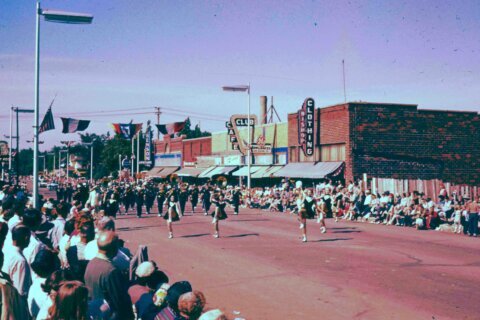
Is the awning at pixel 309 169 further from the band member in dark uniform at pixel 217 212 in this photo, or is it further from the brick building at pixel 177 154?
the brick building at pixel 177 154

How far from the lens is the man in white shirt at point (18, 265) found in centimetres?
594

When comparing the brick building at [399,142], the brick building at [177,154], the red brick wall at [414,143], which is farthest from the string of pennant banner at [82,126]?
the red brick wall at [414,143]

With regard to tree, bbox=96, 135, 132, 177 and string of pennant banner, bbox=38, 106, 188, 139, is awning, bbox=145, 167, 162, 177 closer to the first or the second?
tree, bbox=96, 135, 132, 177

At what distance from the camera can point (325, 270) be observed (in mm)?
13367

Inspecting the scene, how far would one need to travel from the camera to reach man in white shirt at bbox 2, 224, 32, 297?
5.94m

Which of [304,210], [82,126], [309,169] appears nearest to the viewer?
[304,210]

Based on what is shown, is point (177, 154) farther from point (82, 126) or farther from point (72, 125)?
point (72, 125)

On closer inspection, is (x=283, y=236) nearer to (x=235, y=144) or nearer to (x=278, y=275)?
(x=278, y=275)

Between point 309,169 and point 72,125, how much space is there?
15852 mm

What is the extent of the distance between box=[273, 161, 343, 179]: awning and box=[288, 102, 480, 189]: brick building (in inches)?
23.8

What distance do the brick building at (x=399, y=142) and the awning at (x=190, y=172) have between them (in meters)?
22.9

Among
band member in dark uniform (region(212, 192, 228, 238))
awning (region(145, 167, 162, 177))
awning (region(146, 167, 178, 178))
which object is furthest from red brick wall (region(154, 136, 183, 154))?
band member in dark uniform (region(212, 192, 228, 238))

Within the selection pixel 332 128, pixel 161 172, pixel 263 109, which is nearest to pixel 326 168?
pixel 332 128

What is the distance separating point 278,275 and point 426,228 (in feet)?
43.2
